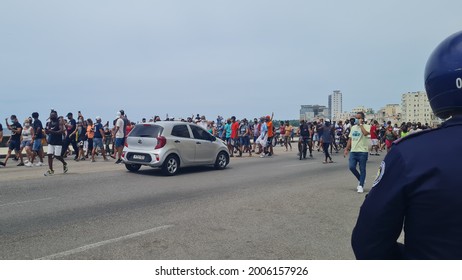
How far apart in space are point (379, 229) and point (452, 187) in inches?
14.2

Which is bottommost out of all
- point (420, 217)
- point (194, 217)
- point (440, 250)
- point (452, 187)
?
point (194, 217)

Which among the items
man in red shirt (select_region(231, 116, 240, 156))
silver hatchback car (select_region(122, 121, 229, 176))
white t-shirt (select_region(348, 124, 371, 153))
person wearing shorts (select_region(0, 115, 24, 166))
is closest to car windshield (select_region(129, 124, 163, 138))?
silver hatchback car (select_region(122, 121, 229, 176))

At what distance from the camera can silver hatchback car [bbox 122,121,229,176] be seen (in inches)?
425

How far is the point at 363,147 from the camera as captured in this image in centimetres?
856

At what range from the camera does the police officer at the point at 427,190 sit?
1.33m

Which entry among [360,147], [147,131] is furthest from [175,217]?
[147,131]

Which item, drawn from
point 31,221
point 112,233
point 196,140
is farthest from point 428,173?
point 196,140

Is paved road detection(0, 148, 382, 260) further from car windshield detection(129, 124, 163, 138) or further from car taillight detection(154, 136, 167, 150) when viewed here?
car windshield detection(129, 124, 163, 138)

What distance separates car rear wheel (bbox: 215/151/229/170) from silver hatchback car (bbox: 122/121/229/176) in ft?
1.63

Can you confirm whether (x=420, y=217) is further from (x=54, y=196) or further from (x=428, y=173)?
(x=54, y=196)

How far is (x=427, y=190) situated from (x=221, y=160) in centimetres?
1173

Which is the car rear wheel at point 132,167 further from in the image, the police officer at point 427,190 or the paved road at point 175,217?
the police officer at point 427,190

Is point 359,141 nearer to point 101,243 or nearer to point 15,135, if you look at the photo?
point 101,243

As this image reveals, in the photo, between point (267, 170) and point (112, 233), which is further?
point (267, 170)
